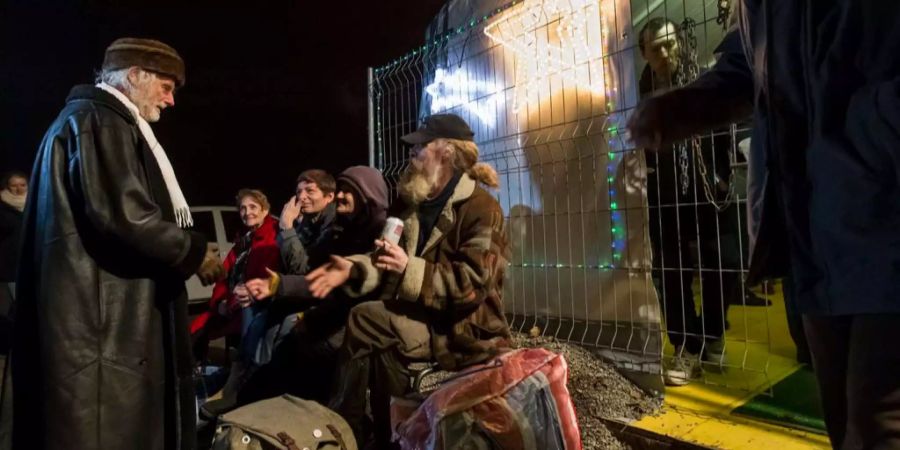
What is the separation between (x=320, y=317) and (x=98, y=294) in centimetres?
104

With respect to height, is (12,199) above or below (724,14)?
below

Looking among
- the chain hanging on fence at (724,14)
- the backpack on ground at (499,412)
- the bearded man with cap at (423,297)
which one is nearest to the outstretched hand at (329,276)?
the bearded man with cap at (423,297)

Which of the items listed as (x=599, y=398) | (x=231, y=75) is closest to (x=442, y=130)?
(x=599, y=398)

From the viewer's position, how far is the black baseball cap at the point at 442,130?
2545 mm

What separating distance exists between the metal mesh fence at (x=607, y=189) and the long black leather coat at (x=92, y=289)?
2.17 metres

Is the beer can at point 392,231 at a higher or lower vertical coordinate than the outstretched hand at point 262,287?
higher

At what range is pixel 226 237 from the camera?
756 cm

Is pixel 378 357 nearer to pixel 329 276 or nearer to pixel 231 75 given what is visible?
pixel 329 276

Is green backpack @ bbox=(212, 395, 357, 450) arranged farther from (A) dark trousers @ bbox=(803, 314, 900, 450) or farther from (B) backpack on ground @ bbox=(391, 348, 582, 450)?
(A) dark trousers @ bbox=(803, 314, 900, 450)

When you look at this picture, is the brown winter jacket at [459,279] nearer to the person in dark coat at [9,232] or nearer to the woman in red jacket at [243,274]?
the woman in red jacket at [243,274]

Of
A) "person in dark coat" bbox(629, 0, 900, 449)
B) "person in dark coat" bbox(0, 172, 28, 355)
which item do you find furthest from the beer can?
"person in dark coat" bbox(0, 172, 28, 355)

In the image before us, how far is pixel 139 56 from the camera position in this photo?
87.2 inches

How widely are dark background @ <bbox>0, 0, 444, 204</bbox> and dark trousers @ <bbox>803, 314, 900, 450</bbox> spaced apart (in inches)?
294

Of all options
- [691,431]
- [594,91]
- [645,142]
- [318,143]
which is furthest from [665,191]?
[318,143]
